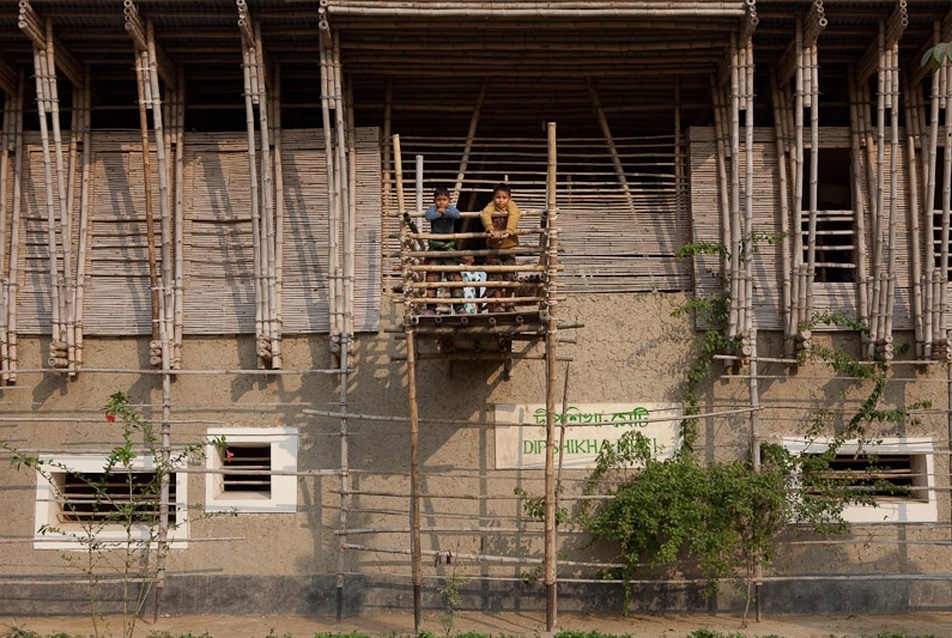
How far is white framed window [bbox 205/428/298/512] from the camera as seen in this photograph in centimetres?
953

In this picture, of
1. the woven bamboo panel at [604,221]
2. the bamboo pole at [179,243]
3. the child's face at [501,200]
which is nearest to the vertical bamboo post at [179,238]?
the bamboo pole at [179,243]

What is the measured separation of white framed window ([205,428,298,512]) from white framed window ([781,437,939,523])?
4.79m

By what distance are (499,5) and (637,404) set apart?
4.03 m

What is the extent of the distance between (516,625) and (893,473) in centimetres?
384

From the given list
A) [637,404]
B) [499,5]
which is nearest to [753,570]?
[637,404]

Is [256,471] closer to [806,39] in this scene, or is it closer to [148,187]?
[148,187]

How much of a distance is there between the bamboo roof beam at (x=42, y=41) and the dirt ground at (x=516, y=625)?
5.35 m

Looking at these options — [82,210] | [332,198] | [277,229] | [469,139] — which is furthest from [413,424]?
[82,210]

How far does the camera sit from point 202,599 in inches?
372

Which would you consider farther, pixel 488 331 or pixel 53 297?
pixel 53 297

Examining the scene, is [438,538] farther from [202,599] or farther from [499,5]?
[499,5]

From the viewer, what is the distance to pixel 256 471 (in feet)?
31.0

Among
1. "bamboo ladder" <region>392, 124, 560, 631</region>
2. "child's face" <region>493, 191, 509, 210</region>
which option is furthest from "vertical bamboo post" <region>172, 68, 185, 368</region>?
"child's face" <region>493, 191, 509, 210</region>

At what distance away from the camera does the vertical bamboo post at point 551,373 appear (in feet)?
26.5
